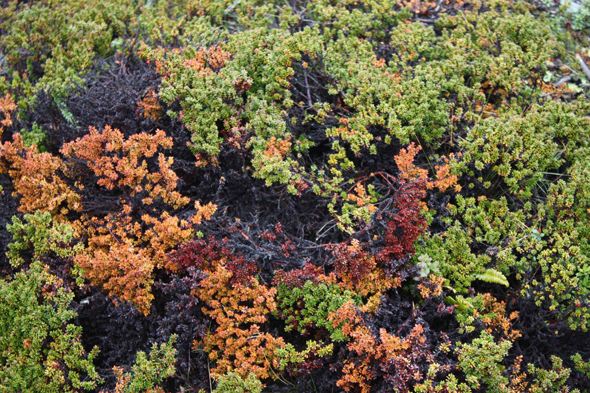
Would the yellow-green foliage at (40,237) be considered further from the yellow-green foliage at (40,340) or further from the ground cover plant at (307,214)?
the yellow-green foliage at (40,340)

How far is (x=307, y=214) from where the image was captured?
420 cm

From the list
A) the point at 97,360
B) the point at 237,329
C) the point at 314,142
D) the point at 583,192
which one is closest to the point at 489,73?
the point at 583,192

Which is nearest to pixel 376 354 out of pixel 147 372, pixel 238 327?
pixel 238 327

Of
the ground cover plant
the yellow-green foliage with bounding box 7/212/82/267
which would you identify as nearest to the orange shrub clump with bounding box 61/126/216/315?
the ground cover plant

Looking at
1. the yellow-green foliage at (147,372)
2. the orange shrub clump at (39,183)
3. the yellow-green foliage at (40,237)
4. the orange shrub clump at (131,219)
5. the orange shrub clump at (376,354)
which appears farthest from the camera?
the orange shrub clump at (39,183)

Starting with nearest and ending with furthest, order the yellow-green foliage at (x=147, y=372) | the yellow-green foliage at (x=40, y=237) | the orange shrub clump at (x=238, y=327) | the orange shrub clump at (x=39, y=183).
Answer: the yellow-green foliage at (x=147, y=372), the orange shrub clump at (x=238, y=327), the yellow-green foliage at (x=40, y=237), the orange shrub clump at (x=39, y=183)

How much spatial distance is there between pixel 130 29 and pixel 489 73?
3.93m

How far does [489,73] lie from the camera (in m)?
4.65

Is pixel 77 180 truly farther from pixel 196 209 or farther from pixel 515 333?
pixel 515 333

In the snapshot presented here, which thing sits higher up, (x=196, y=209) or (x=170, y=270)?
(x=196, y=209)

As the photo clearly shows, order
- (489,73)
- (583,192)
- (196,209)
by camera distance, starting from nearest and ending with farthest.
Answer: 1. (583,192)
2. (196,209)
3. (489,73)

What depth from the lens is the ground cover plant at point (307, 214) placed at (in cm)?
349

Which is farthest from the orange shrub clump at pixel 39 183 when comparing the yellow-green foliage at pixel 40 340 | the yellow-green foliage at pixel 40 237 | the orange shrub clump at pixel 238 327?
the orange shrub clump at pixel 238 327

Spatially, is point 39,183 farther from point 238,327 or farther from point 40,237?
point 238,327
